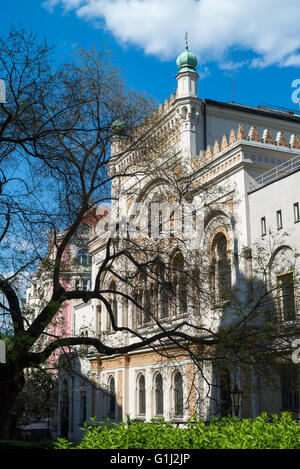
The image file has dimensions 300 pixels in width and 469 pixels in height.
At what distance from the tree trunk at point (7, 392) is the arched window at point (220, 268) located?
6.91 meters

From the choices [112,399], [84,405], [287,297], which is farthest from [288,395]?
[84,405]

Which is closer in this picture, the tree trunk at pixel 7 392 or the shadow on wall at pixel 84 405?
the tree trunk at pixel 7 392

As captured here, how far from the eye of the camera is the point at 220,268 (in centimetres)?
2209

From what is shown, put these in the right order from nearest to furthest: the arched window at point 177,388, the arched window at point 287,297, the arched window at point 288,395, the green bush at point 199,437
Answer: the green bush at point 199,437, the arched window at point 287,297, the arched window at point 288,395, the arched window at point 177,388

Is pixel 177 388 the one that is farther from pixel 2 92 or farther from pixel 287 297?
pixel 2 92

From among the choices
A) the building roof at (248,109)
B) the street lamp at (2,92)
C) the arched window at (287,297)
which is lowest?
the arched window at (287,297)

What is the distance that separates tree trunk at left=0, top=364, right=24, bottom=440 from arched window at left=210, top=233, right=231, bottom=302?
22.7ft

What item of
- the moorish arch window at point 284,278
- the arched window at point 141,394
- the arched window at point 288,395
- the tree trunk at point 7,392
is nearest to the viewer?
the tree trunk at point 7,392

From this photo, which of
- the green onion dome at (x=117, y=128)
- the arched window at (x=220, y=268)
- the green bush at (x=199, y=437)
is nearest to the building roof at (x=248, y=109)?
the arched window at (x=220, y=268)

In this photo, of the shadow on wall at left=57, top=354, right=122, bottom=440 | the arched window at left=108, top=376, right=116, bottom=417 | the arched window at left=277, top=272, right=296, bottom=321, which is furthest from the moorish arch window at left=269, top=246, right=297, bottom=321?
the arched window at left=108, top=376, right=116, bottom=417

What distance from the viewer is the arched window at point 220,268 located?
20.1 m

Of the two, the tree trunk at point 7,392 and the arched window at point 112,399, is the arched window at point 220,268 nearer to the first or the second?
the tree trunk at point 7,392

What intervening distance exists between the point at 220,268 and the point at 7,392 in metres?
10.0
